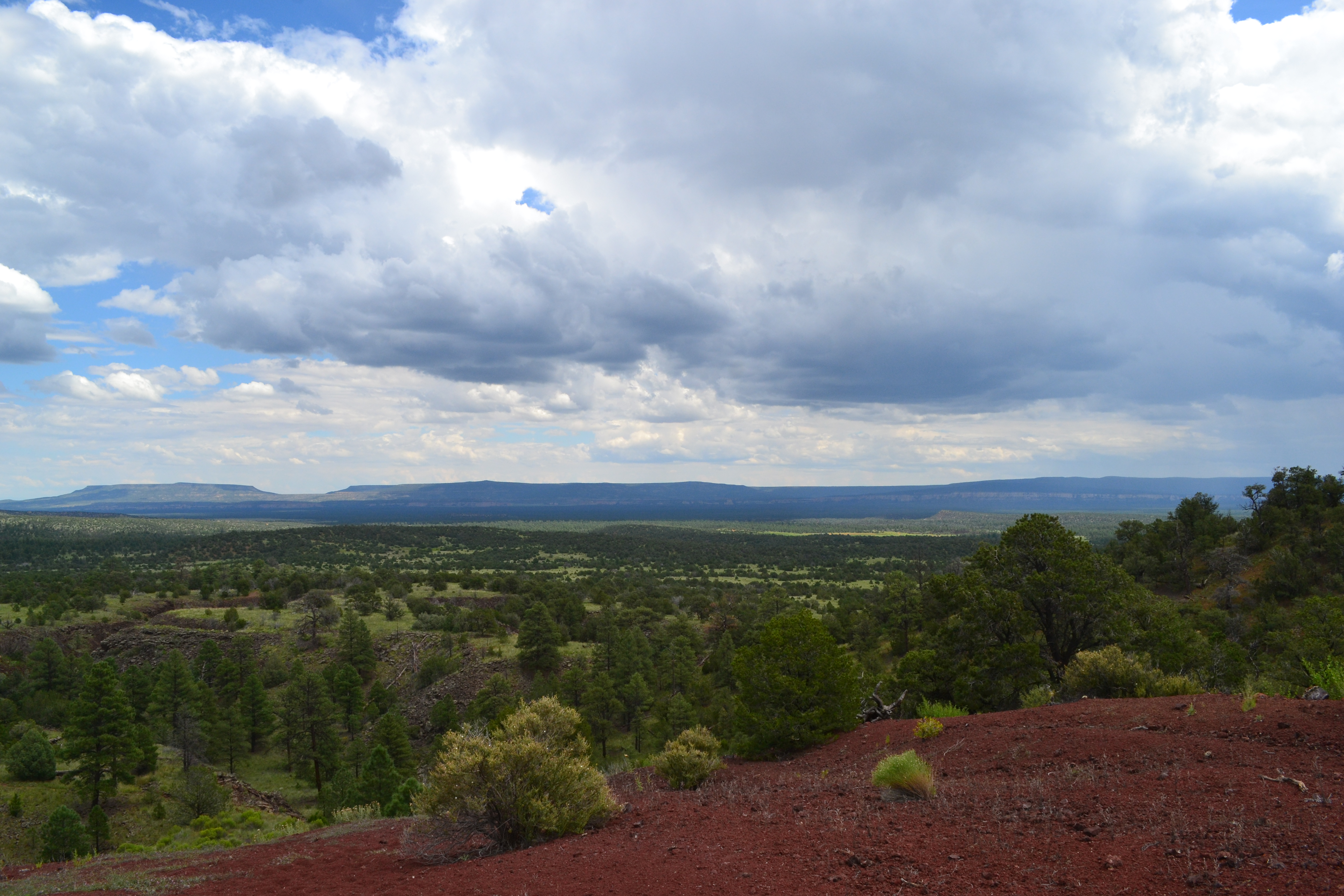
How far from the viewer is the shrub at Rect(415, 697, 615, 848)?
952 centimetres

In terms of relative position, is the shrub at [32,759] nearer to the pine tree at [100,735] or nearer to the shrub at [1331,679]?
the pine tree at [100,735]

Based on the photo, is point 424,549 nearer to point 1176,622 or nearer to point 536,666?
point 536,666

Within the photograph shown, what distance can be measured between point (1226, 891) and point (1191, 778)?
117 inches

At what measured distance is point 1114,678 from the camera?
13.3 metres

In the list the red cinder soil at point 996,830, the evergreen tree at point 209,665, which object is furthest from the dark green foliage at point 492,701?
the red cinder soil at point 996,830

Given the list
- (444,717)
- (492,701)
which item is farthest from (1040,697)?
(444,717)

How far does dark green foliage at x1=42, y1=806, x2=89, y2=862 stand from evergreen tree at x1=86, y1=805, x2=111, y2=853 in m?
1.24

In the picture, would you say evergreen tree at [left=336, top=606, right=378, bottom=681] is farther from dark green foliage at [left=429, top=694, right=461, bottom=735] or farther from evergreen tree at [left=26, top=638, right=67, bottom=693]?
evergreen tree at [left=26, top=638, right=67, bottom=693]

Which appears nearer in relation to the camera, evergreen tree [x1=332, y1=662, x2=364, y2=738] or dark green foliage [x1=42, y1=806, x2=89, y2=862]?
dark green foliage [x1=42, y1=806, x2=89, y2=862]

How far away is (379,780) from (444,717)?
10894mm

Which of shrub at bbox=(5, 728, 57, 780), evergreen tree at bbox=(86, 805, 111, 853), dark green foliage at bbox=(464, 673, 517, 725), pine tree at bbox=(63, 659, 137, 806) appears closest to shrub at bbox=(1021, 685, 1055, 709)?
dark green foliage at bbox=(464, 673, 517, 725)

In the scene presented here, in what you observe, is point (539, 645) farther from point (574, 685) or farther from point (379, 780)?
point (379, 780)

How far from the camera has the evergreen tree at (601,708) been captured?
38.7 metres

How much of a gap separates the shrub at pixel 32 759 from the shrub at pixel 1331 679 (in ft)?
148
